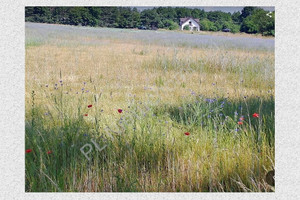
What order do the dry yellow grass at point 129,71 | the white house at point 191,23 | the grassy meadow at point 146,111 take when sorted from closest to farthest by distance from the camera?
the grassy meadow at point 146,111 < the white house at point 191,23 < the dry yellow grass at point 129,71

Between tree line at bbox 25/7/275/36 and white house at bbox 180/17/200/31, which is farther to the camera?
white house at bbox 180/17/200/31

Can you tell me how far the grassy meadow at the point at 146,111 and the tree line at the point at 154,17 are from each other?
10cm

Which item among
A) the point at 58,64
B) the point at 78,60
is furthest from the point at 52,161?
the point at 78,60

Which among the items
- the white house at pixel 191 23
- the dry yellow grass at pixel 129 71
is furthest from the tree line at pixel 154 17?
the dry yellow grass at pixel 129 71

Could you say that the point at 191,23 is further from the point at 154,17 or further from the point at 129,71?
the point at 129,71

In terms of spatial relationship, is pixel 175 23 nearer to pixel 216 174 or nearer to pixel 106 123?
pixel 106 123

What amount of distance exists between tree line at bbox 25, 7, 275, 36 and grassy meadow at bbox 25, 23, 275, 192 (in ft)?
0.33

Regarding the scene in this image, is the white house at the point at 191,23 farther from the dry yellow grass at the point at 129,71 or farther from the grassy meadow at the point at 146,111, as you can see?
the dry yellow grass at the point at 129,71

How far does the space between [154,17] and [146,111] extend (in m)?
0.88

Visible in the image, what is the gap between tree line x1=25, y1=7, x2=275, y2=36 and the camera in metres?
2.77

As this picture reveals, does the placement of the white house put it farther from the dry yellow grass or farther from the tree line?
the dry yellow grass

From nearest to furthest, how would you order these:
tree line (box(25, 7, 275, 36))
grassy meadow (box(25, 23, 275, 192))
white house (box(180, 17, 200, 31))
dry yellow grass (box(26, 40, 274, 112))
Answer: grassy meadow (box(25, 23, 275, 192))
tree line (box(25, 7, 275, 36))
white house (box(180, 17, 200, 31))
dry yellow grass (box(26, 40, 274, 112))

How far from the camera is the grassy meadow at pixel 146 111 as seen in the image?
2.12 meters

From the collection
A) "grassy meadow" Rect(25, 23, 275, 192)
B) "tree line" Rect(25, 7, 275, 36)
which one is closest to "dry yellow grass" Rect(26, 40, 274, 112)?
"grassy meadow" Rect(25, 23, 275, 192)
